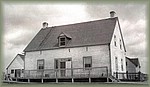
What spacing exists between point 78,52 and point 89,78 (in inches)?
42.2

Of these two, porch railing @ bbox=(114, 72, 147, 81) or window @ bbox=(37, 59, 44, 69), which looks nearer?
porch railing @ bbox=(114, 72, 147, 81)

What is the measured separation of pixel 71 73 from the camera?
6.24m

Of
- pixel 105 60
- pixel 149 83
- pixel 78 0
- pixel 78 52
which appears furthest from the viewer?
pixel 78 52

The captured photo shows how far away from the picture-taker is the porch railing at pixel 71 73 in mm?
5679

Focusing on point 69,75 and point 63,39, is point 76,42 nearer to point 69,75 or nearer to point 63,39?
point 63,39

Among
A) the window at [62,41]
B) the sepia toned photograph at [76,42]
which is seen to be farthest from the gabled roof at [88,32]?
the window at [62,41]

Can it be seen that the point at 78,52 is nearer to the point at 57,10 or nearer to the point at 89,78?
the point at 89,78

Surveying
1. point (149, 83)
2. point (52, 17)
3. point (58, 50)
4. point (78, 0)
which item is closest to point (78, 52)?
point (58, 50)

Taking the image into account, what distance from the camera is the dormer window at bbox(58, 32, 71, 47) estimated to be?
20.9 feet

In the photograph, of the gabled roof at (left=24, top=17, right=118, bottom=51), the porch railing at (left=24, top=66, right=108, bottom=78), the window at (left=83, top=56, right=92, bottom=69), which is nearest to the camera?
the porch railing at (left=24, top=66, right=108, bottom=78)

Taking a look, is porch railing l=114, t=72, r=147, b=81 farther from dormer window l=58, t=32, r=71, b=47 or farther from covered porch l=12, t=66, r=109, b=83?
dormer window l=58, t=32, r=71, b=47

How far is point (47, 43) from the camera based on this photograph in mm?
6707

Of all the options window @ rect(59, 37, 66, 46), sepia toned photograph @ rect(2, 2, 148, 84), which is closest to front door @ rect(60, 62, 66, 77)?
sepia toned photograph @ rect(2, 2, 148, 84)

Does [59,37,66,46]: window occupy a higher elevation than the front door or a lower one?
higher
